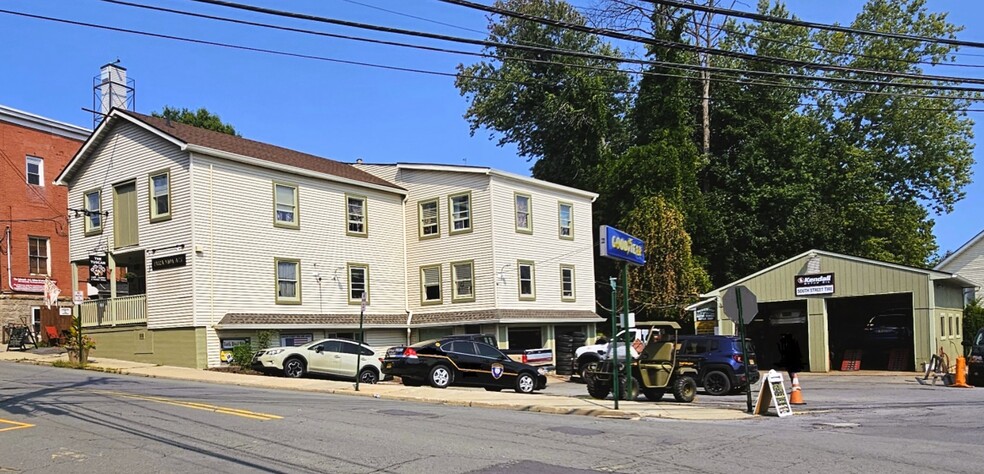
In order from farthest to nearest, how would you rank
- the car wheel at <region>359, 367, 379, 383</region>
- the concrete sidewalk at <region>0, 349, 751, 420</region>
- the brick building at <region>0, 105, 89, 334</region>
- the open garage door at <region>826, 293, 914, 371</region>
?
the brick building at <region>0, 105, 89, 334</region> → the open garage door at <region>826, 293, 914, 371</region> → the car wheel at <region>359, 367, 379, 383</region> → the concrete sidewalk at <region>0, 349, 751, 420</region>

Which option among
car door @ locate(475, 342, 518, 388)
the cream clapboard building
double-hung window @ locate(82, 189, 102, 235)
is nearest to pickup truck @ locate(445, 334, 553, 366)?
the cream clapboard building

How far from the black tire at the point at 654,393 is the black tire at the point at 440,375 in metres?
5.46

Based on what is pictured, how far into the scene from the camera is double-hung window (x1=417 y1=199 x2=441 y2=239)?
34.7m

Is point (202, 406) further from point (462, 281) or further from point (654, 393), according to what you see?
point (462, 281)

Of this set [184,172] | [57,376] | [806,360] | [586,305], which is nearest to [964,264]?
[806,360]

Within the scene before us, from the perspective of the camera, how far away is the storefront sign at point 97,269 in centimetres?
2848

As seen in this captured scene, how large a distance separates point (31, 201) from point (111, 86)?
6502 mm

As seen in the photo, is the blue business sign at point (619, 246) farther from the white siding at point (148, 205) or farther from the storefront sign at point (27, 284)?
the storefront sign at point (27, 284)

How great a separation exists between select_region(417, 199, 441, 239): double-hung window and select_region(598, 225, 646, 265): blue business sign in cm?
1662

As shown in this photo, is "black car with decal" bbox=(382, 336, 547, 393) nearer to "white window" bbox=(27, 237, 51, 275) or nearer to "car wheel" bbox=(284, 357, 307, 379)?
"car wheel" bbox=(284, 357, 307, 379)

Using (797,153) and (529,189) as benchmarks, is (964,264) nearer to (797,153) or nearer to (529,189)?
(797,153)

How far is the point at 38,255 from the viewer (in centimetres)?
3766

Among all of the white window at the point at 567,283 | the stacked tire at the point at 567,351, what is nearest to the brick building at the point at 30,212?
the white window at the point at 567,283

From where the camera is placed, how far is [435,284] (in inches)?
1357
